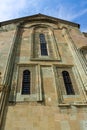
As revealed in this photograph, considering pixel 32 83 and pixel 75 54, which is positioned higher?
pixel 75 54

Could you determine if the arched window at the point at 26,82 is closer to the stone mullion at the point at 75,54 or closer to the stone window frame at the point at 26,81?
the stone window frame at the point at 26,81

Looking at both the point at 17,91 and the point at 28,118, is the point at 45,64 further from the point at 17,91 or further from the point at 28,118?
the point at 28,118

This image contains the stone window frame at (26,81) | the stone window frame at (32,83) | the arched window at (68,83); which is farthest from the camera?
the arched window at (68,83)

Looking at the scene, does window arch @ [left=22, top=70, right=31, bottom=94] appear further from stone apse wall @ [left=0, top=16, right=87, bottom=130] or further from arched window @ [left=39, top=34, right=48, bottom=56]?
arched window @ [left=39, top=34, right=48, bottom=56]

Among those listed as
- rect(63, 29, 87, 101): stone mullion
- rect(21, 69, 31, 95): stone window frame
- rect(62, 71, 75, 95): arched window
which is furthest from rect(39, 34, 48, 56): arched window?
rect(62, 71, 75, 95): arched window

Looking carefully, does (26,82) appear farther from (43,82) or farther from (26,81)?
(43,82)

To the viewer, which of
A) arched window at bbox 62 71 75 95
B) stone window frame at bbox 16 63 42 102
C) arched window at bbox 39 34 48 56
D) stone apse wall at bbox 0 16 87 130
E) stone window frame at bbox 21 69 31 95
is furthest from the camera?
arched window at bbox 39 34 48 56

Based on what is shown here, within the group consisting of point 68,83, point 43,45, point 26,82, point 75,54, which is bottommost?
point 68,83

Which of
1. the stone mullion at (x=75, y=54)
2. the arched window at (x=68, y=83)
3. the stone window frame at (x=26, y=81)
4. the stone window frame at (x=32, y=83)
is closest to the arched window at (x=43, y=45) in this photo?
the stone mullion at (x=75, y=54)

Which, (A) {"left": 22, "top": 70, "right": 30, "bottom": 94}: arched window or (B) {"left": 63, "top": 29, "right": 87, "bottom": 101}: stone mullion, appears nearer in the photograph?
(A) {"left": 22, "top": 70, "right": 30, "bottom": 94}: arched window

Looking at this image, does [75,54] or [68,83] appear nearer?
[68,83]

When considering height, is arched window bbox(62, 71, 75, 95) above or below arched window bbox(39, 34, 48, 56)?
below

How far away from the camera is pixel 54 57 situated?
1265 centimetres

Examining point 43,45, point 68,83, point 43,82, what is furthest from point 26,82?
point 43,45
